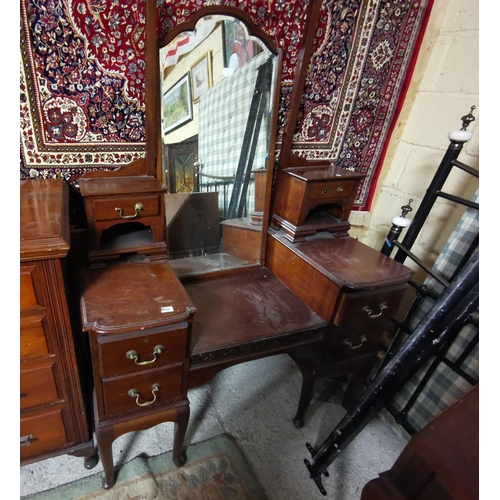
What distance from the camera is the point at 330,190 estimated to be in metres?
1.45

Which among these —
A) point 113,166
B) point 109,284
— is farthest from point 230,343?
point 113,166

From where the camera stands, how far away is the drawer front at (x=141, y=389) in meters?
1.06

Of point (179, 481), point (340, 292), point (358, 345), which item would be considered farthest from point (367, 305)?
point (179, 481)

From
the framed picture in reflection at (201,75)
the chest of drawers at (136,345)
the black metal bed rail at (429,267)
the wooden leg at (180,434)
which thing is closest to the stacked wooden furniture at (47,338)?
the chest of drawers at (136,345)

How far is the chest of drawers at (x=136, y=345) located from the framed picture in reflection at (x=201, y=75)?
701mm

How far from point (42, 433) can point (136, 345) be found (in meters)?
0.55

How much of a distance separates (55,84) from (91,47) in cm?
18

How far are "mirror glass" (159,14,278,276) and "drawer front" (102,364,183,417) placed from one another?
0.49m

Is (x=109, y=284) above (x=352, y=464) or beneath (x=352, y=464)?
above

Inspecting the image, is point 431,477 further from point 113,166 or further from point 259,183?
point 113,166

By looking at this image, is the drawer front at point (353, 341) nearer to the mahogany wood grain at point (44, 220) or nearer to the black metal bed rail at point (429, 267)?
the black metal bed rail at point (429, 267)

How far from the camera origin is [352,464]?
150 centimetres

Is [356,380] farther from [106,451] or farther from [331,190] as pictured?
[106,451]
